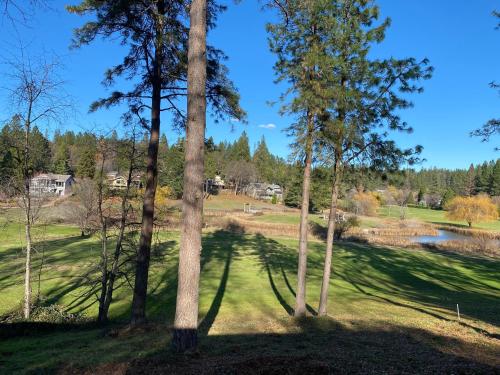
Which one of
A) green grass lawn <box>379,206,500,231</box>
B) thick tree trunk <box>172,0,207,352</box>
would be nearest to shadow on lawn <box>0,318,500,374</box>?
thick tree trunk <box>172,0,207,352</box>

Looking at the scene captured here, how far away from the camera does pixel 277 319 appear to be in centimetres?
1303

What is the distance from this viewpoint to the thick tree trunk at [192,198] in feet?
21.7

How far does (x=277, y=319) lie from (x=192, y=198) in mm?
8011

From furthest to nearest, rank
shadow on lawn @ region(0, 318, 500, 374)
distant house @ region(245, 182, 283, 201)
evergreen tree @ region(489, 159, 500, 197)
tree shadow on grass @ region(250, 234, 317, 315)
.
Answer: distant house @ region(245, 182, 283, 201) → evergreen tree @ region(489, 159, 500, 197) → tree shadow on grass @ region(250, 234, 317, 315) → shadow on lawn @ region(0, 318, 500, 374)

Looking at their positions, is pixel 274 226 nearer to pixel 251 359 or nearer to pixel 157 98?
pixel 157 98

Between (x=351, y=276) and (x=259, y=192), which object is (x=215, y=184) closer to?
(x=259, y=192)

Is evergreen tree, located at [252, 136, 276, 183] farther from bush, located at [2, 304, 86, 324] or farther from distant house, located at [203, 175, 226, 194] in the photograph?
bush, located at [2, 304, 86, 324]

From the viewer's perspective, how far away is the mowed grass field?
634 cm

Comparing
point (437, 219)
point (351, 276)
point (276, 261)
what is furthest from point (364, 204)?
point (351, 276)

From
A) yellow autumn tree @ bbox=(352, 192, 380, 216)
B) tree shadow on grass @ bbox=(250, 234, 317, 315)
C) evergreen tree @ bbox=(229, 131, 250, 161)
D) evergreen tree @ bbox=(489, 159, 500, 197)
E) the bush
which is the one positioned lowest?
tree shadow on grass @ bbox=(250, 234, 317, 315)

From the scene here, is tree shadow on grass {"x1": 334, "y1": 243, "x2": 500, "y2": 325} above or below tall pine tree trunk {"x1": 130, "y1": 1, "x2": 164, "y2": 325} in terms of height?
below

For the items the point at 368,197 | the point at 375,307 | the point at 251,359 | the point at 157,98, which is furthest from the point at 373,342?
the point at 368,197

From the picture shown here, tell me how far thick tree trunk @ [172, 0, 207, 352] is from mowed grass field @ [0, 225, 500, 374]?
0.62 m

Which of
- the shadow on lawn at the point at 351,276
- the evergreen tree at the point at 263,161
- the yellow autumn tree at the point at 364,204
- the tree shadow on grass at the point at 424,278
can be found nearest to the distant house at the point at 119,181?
the shadow on lawn at the point at 351,276
